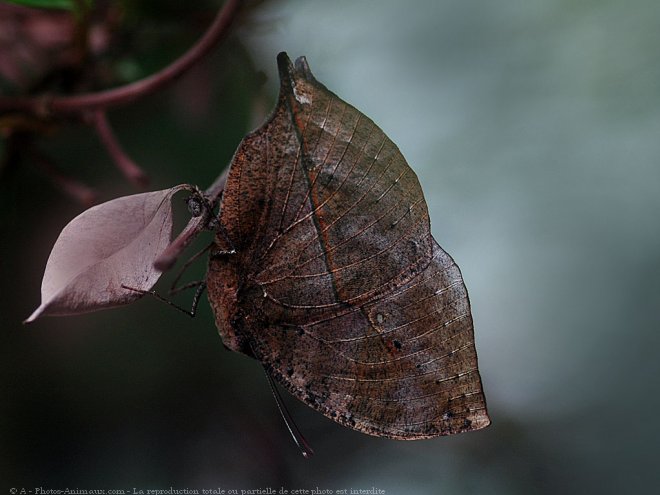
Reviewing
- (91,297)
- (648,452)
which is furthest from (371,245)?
(648,452)

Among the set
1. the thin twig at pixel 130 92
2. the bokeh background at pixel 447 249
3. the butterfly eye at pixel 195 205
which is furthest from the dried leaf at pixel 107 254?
the bokeh background at pixel 447 249

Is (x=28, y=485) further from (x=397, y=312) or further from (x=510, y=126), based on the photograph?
(x=510, y=126)

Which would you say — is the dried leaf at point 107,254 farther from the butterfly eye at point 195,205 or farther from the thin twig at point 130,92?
the thin twig at point 130,92

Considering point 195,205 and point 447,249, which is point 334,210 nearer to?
point 195,205

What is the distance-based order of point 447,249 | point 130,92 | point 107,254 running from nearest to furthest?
point 107,254
point 130,92
point 447,249

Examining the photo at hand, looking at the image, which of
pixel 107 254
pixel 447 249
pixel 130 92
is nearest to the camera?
pixel 107 254

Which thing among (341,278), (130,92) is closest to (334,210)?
(341,278)

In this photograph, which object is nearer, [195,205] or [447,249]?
[195,205]
